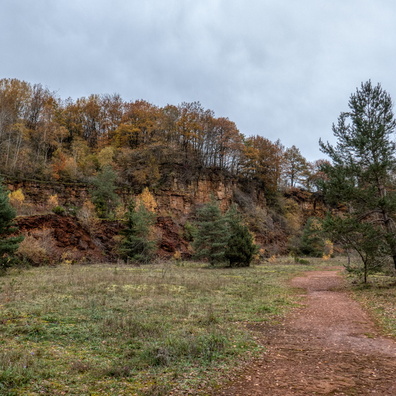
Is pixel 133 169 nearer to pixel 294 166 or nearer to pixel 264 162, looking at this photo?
pixel 264 162

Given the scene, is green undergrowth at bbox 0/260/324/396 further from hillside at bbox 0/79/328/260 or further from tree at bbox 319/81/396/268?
hillside at bbox 0/79/328/260

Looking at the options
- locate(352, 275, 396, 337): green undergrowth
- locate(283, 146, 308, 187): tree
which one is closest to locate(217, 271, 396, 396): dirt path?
locate(352, 275, 396, 337): green undergrowth

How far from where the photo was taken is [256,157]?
2336 inches

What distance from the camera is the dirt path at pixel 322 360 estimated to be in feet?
16.2

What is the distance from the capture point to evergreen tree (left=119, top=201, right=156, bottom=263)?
35125 mm

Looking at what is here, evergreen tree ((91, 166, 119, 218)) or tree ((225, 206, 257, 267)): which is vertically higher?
evergreen tree ((91, 166, 119, 218))

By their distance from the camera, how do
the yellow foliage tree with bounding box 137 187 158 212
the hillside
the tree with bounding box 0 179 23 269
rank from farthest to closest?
the yellow foliage tree with bounding box 137 187 158 212 < the hillside < the tree with bounding box 0 179 23 269

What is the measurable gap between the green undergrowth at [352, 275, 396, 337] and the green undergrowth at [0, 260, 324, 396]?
126 inches

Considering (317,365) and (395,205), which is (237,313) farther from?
(395,205)

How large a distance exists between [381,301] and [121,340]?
11524 millimetres

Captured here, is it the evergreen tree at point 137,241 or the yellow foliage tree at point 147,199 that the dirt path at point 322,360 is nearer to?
the evergreen tree at point 137,241

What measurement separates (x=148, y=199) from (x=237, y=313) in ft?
123

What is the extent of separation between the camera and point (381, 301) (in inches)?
508

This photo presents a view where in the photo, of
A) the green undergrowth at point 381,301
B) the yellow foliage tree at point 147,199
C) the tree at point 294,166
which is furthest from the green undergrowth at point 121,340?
the tree at point 294,166
